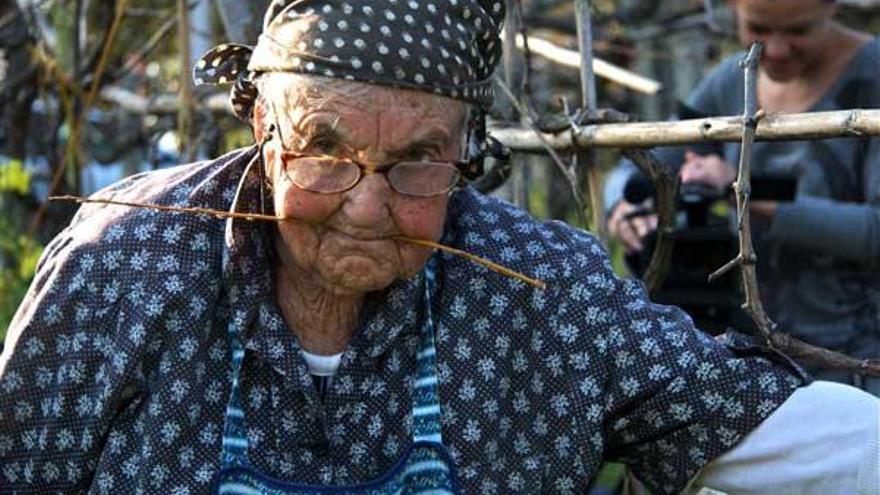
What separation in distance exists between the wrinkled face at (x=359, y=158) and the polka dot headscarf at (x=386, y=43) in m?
0.02

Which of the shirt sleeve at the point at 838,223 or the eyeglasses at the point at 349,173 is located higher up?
the eyeglasses at the point at 349,173

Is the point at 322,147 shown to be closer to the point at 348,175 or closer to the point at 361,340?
the point at 348,175

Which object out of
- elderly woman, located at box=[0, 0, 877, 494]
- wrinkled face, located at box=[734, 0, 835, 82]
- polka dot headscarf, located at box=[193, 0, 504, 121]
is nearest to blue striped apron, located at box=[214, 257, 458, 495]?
elderly woman, located at box=[0, 0, 877, 494]

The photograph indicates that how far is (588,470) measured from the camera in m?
2.34

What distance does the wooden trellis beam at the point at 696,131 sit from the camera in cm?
230

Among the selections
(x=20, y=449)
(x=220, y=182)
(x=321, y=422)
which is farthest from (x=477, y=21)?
(x=20, y=449)

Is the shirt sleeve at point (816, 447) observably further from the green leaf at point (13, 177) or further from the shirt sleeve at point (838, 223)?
the green leaf at point (13, 177)

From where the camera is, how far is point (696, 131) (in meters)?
2.51

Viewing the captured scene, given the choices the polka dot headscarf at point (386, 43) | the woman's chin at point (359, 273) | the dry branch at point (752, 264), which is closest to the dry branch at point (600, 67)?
the dry branch at point (752, 264)

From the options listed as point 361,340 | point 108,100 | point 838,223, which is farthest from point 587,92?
point 108,100

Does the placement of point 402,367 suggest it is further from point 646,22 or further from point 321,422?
point 646,22

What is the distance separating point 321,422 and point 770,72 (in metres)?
1.96

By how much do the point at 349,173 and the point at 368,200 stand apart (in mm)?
43

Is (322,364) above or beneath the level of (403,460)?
above
